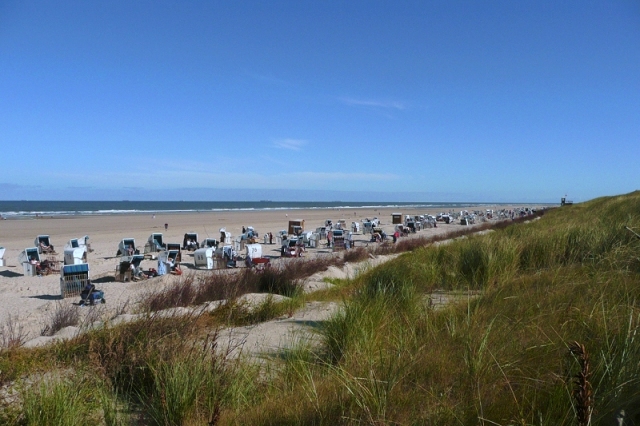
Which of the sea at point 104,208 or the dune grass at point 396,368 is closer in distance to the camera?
the dune grass at point 396,368

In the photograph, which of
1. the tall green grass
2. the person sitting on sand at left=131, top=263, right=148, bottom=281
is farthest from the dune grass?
the person sitting on sand at left=131, top=263, right=148, bottom=281

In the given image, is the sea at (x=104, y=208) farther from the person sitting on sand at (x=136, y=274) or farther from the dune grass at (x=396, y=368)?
the dune grass at (x=396, y=368)

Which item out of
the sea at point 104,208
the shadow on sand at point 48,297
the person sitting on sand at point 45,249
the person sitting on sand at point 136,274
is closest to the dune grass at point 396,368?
the shadow on sand at point 48,297

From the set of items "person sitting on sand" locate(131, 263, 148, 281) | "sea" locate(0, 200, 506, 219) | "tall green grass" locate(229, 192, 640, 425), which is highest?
"tall green grass" locate(229, 192, 640, 425)

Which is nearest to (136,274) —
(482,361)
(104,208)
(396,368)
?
(396,368)

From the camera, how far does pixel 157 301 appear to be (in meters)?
7.12

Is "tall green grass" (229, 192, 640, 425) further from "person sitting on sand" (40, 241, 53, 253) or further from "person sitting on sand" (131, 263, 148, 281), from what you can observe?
"person sitting on sand" (40, 241, 53, 253)

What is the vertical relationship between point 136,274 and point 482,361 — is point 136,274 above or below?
below

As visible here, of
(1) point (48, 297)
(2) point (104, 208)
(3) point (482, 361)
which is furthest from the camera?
(2) point (104, 208)

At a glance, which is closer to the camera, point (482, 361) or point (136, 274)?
point (482, 361)

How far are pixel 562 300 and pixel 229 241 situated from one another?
756 inches

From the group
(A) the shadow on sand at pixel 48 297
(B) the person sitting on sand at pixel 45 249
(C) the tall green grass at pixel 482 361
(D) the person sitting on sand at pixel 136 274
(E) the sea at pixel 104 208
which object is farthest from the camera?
(E) the sea at pixel 104 208

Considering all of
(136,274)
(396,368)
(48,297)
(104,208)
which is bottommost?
(48,297)

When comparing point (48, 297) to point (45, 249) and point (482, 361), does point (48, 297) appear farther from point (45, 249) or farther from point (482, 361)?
point (482, 361)
